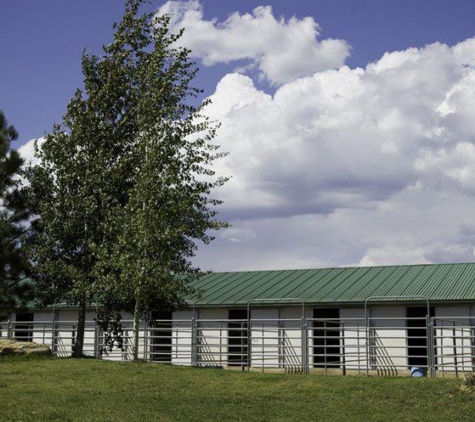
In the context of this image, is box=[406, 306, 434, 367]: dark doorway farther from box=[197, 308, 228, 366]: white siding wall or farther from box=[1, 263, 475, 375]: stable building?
box=[197, 308, 228, 366]: white siding wall

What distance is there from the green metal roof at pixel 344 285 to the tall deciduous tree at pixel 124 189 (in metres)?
5.40

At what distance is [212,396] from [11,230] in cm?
1372

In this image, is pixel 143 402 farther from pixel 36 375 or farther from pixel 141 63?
pixel 141 63

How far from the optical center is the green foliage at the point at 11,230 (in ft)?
96.6

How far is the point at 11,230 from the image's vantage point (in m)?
30.0

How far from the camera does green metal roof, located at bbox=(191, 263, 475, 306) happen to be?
102 feet

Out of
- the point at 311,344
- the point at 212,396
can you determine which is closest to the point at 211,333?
the point at 311,344

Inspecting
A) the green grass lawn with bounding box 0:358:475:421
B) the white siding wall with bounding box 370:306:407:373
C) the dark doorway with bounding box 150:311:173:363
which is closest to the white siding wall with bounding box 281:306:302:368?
the white siding wall with bounding box 370:306:407:373

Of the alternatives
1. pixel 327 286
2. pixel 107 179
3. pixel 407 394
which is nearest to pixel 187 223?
pixel 107 179

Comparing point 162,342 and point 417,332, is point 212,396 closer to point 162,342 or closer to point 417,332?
point 417,332

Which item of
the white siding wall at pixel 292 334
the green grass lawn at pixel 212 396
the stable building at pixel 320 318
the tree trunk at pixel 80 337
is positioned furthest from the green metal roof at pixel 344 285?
the green grass lawn at pixel 212 396

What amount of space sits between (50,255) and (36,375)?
7.57 m

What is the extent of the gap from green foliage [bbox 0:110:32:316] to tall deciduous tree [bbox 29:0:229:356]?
654 mm

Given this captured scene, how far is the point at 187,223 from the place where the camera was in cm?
2781
